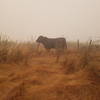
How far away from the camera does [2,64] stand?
487cm

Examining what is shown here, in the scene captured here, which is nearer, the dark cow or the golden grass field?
the golden grass field

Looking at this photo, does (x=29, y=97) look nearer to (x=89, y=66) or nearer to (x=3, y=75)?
(x=3, y=75)

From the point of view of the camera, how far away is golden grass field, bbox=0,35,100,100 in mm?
3373

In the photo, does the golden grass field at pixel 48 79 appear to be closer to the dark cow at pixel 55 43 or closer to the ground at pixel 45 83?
the ground at pixel 45 83

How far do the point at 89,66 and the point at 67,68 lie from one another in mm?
Answer: 485

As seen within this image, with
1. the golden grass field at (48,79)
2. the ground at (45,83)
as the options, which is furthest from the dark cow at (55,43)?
the ground at (45,83)

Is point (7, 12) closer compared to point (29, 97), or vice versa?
point (29, 97)

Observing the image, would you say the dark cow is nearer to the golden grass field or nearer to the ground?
the golden grass field

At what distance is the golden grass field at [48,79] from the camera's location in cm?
337

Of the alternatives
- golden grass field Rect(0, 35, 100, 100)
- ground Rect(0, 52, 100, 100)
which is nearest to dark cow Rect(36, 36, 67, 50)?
golden grass field Rect(0, 35, 100, 100)

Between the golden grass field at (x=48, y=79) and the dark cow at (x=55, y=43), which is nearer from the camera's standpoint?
the golden grass field at (x=48, y=79)

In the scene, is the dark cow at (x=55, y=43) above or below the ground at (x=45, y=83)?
above

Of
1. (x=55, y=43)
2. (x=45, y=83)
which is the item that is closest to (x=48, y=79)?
(x=45, y=83)

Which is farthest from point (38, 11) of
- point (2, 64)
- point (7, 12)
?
point (2, 64)
